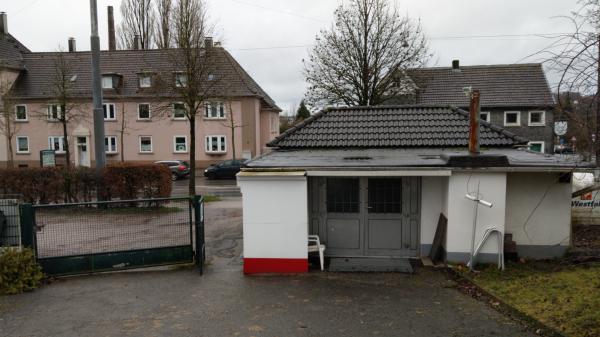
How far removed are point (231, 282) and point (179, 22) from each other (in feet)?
46.7

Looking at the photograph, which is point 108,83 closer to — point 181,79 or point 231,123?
point 231,123

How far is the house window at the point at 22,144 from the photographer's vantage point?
3762cm

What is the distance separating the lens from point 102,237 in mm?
10359

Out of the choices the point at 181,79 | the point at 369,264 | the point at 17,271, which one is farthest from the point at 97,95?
the point at 369,264

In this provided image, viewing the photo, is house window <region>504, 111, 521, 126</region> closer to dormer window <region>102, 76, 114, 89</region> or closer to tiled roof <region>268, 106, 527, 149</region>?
tiled roof <region>268, 106, 527, 149</region>

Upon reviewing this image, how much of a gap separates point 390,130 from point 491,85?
27934 millimetres

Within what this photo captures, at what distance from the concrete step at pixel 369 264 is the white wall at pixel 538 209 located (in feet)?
7.98

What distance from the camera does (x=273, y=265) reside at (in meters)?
9.47

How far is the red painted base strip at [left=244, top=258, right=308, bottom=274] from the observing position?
9438 millimetres

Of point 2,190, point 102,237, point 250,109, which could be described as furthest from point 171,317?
point 250,109

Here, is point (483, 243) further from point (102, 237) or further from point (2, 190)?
point (2, 190)

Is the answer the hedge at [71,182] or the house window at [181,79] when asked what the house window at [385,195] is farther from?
the house window at [181,79]

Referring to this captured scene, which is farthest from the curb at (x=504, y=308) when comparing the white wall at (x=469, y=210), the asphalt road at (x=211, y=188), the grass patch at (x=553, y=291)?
the asphalt road at (x=211, y=188)

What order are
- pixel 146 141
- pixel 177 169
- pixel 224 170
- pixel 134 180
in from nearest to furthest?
pixel 134 180 < pixel 224 170 < pixel 177 169 < pixel 146 141
